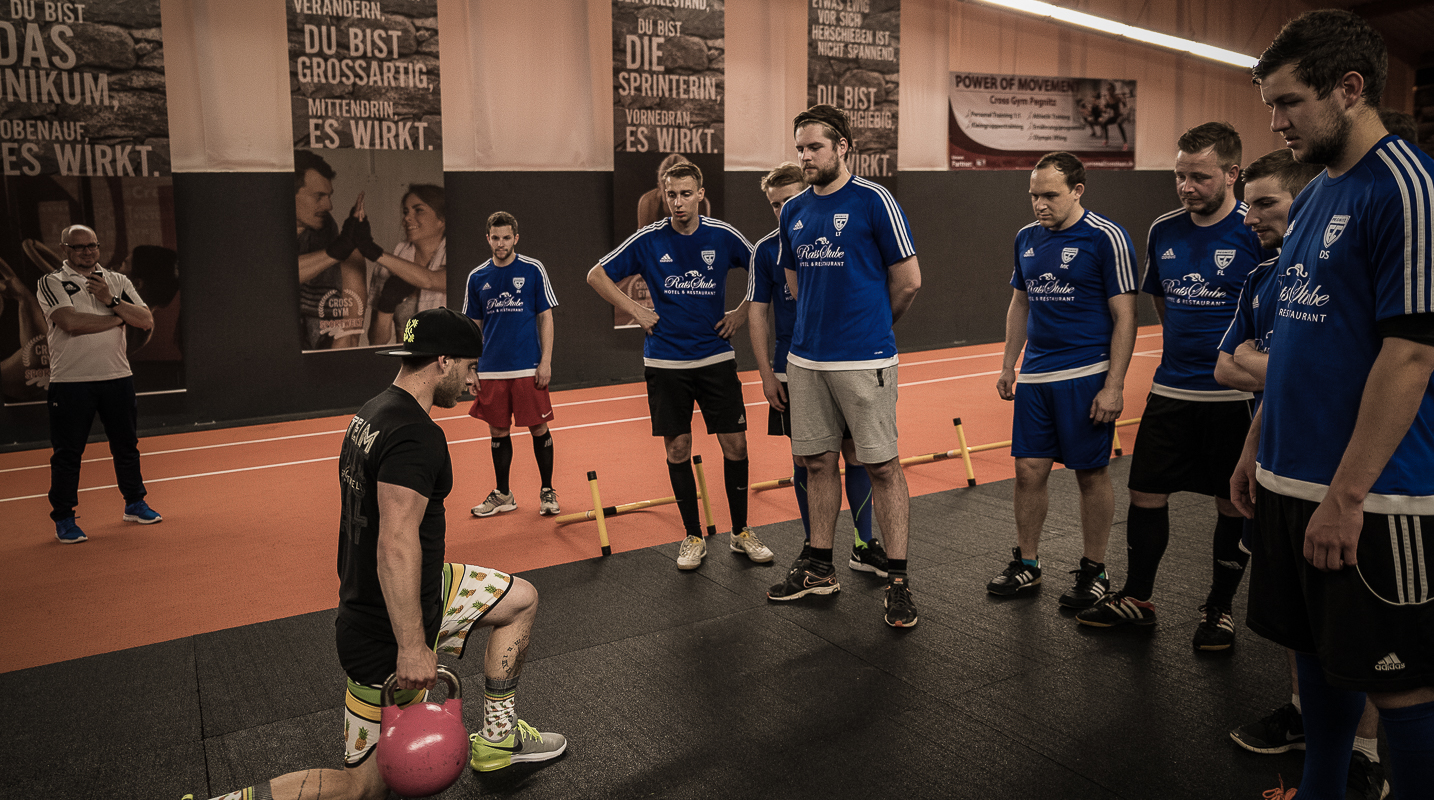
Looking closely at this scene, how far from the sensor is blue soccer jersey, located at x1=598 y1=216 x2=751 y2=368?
4.92 m

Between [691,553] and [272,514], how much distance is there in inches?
121

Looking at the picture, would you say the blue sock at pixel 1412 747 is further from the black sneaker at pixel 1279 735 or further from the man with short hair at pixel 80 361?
the man with short hair at pixel 80 361

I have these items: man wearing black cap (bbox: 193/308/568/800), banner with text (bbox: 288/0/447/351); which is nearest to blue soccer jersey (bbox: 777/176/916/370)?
man wearing black cap (bbox: 193/308/568/800)

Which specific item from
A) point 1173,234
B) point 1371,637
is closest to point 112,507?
point 1173,234

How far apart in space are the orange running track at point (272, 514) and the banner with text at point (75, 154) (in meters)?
1.14

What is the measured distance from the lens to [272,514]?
20.4ft

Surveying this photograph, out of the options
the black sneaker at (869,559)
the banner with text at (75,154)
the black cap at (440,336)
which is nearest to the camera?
the black cap at (440,336)

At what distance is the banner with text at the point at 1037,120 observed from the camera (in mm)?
13891

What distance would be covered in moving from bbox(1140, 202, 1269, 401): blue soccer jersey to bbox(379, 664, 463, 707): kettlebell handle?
112 inches

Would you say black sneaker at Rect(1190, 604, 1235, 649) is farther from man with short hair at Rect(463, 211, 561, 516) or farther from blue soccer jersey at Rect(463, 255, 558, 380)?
blue soccer jersey at Rect(463, 255, 558, 380)

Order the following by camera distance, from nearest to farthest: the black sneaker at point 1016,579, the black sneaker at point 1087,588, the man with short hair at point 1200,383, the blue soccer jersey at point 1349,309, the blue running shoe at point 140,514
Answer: the blue soccer jersey at point 1349,309
the man with short hair at point 1200,383
the black sneaker at point 1087,588
the black sneaker at point 1016,579
the blue running shoe at point 140,514

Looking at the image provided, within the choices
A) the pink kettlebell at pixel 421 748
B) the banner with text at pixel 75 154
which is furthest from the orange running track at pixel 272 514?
the pink kettlebell at pixel 421 748

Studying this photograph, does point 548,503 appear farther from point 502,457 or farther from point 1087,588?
point 1087,588

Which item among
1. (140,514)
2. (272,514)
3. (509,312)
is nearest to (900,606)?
(509,312)
